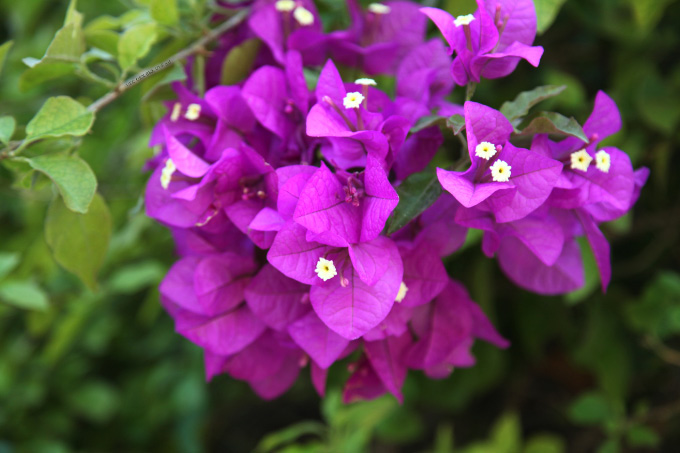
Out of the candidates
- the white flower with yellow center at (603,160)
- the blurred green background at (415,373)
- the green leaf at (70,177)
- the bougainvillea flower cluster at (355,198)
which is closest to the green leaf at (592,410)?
→ the blurred green background at (415,373)

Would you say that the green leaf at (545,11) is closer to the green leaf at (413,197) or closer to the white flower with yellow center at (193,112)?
the green leaf at (413,197)

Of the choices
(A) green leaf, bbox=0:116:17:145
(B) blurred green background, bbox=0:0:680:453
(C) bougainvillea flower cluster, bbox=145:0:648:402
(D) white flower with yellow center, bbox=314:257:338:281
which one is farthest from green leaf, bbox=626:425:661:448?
(A) green leaf, bbox=0:116:17:145

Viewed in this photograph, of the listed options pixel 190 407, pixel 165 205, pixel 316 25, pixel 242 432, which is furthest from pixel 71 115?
pixel 242 432

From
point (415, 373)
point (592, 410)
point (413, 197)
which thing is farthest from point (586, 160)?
point (415, 373)

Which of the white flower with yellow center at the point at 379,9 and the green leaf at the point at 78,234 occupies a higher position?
the white flower with yellow center at the point at 379,9

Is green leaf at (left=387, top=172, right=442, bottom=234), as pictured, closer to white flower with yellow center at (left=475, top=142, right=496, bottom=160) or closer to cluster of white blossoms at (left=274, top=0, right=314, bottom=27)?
white flower with yellow center at (left=475, top=142, right=496, bottom=160)

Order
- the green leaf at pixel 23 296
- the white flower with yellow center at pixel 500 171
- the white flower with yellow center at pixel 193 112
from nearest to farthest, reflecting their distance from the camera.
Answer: the white flower with yellow center at pixel 500 171 < the white flower with yellow center at pixel 193 112 < the green leaf at pixel 23 296
